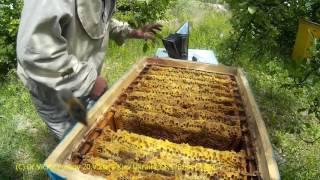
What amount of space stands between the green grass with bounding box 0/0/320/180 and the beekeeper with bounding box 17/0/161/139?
60.2 inches

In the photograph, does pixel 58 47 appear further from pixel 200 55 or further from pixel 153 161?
pixel 200 55

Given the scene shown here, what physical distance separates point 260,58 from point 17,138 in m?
3.85

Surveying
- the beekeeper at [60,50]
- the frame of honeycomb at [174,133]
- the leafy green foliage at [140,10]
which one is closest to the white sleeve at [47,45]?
the beekeeper at [60,50]

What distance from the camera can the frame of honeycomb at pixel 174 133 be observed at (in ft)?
5.87

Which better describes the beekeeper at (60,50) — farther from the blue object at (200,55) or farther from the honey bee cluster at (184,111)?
the blue object at (200,55)

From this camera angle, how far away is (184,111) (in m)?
2.39

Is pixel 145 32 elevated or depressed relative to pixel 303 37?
elevated

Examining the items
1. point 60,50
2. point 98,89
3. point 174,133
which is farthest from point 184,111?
point 60,50

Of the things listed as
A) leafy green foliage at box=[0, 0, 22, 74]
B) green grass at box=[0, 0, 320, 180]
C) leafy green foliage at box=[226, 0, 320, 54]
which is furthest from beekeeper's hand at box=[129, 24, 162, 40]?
leafy green foliage at box=[0, 0, 22, 74]

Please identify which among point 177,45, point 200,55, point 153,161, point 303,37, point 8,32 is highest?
point 153,161

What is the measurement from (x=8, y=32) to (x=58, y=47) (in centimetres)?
367

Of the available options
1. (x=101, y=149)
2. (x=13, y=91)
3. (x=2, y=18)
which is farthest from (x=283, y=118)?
(x=2, y=18)

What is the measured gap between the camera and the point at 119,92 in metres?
2.59

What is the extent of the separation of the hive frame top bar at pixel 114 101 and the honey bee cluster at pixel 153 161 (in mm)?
103
